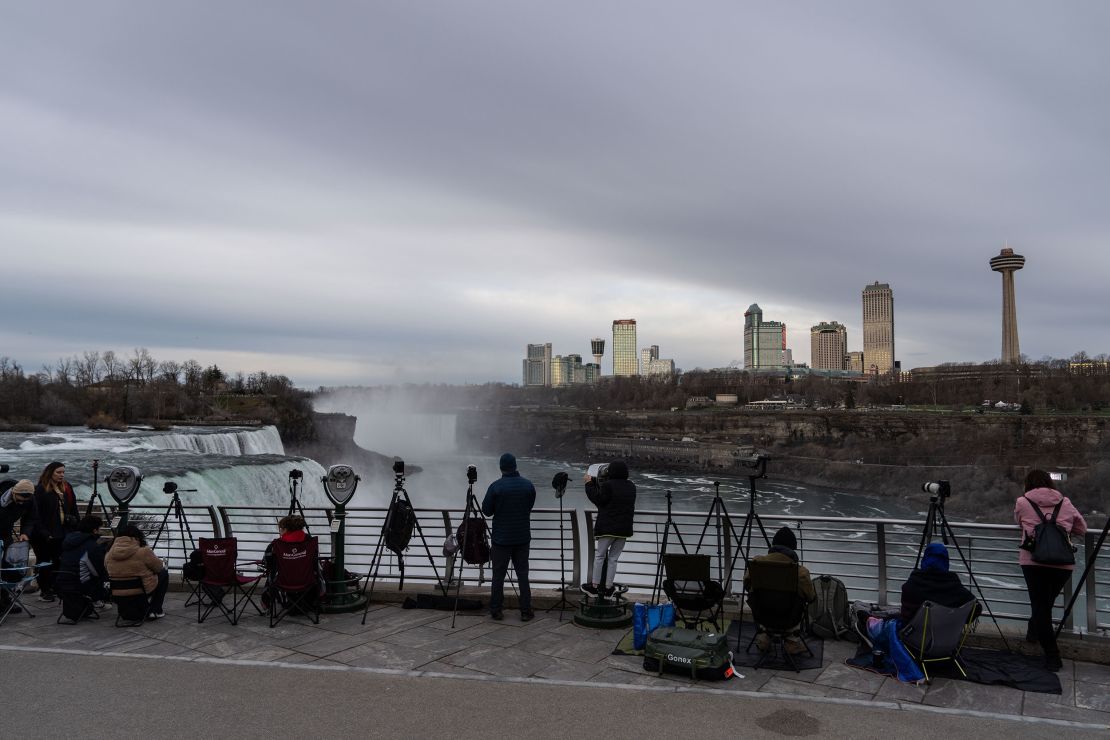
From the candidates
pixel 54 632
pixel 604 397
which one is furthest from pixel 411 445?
pixel 54 632

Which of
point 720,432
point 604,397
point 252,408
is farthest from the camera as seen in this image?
point 604,397

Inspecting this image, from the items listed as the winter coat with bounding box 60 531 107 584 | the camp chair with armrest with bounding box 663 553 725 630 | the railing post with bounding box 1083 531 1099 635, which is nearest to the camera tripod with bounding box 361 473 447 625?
the camp chair with armrest with bounding box 663 553 725 630

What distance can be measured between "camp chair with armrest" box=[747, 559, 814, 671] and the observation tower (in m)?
193

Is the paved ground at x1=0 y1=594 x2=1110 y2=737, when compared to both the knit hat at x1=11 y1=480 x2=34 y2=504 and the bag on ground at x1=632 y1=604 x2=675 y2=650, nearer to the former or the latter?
the bag on ground at x1=632 y1=604 x2=675 y2=650

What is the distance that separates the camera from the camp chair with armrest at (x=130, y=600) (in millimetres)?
7793

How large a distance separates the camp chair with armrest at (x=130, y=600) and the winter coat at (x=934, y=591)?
797 cm

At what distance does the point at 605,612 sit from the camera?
7785 mm

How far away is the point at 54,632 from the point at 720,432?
4268 inches

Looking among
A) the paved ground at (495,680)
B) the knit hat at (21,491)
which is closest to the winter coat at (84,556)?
the paved ground at (495,680)

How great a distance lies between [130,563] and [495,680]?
4.53 meters

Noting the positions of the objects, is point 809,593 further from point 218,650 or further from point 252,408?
point 252,408

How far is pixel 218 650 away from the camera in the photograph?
7.07 m

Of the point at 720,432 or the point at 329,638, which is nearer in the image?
the point at 329,638

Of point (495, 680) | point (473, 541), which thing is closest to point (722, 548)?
point (473, 541)
